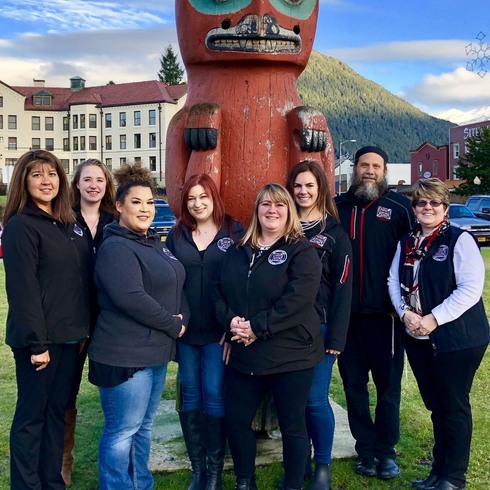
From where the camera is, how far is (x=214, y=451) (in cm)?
316

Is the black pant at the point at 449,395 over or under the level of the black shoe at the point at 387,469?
over

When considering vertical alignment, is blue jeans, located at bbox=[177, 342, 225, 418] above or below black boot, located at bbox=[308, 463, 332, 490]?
above

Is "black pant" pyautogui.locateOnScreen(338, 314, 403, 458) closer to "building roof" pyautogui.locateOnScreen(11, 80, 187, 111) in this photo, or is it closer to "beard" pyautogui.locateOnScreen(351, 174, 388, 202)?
"beard" pyautogui.locateOnScreen(351, 174, 388, 202)

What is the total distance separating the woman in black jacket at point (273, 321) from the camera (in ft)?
9.23

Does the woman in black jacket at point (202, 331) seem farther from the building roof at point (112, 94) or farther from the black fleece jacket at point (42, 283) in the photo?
the building roof at point (112, 94)

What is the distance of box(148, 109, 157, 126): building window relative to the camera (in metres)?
39.4

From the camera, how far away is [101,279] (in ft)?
9.17

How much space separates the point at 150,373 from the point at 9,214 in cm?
102

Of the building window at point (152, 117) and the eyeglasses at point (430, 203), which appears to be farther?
the building window at point (152, 117)

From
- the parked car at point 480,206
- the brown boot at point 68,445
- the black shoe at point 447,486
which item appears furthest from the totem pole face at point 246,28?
the parked car at point 480,206

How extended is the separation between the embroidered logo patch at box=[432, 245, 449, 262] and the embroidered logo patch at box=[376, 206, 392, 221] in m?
0.42

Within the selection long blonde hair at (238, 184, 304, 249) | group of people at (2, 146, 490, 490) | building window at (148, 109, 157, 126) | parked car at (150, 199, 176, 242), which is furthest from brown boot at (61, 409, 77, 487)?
building window at (148, 109, 157, 126)

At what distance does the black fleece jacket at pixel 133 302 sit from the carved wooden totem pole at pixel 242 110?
2.67 feet

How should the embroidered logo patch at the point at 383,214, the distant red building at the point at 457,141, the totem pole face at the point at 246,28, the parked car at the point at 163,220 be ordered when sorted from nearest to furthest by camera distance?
the totem pole face at the point at 246,28 → the embroidered logo patch at the point at 383,214 → the parked car at the point at 163,220 → the distant red building at the point at 457,141
